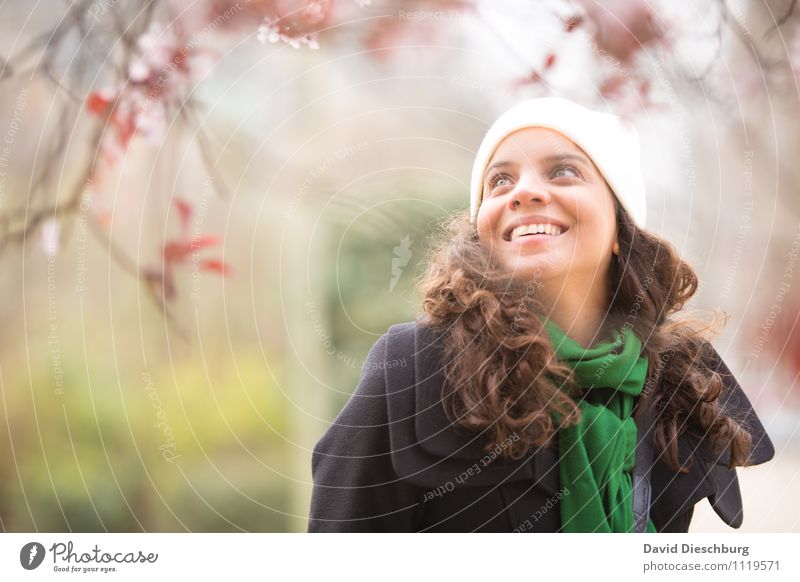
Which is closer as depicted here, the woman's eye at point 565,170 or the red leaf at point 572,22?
the woman's eye at point 565,170

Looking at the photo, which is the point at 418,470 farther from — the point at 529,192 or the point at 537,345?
the point at 529,192

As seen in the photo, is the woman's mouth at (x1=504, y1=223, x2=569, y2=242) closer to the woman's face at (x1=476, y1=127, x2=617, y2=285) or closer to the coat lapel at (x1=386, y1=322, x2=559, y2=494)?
the woman's face at (x1=476, y1=127, x2=617, y2=285)

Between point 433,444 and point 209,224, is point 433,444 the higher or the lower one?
the lower one

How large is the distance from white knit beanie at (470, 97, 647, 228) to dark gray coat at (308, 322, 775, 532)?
21cm

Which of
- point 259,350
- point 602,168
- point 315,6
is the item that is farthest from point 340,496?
point 315,6

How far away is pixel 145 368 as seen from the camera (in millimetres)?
1017

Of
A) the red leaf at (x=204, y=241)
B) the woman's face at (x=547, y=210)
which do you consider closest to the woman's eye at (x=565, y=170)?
the woman's face at (x=547, y=210)

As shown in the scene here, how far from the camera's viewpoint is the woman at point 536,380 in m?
0.93

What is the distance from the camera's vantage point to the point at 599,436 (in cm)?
93

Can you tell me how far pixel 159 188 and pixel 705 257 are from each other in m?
0.67

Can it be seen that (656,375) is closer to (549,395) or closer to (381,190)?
(549,395)

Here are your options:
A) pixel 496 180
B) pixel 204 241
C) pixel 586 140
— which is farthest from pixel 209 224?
pixel 586 140

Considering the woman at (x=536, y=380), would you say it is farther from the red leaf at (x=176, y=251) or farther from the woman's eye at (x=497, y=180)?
the red leaf at (x=176, y=251)

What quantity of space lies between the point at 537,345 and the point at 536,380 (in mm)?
38
